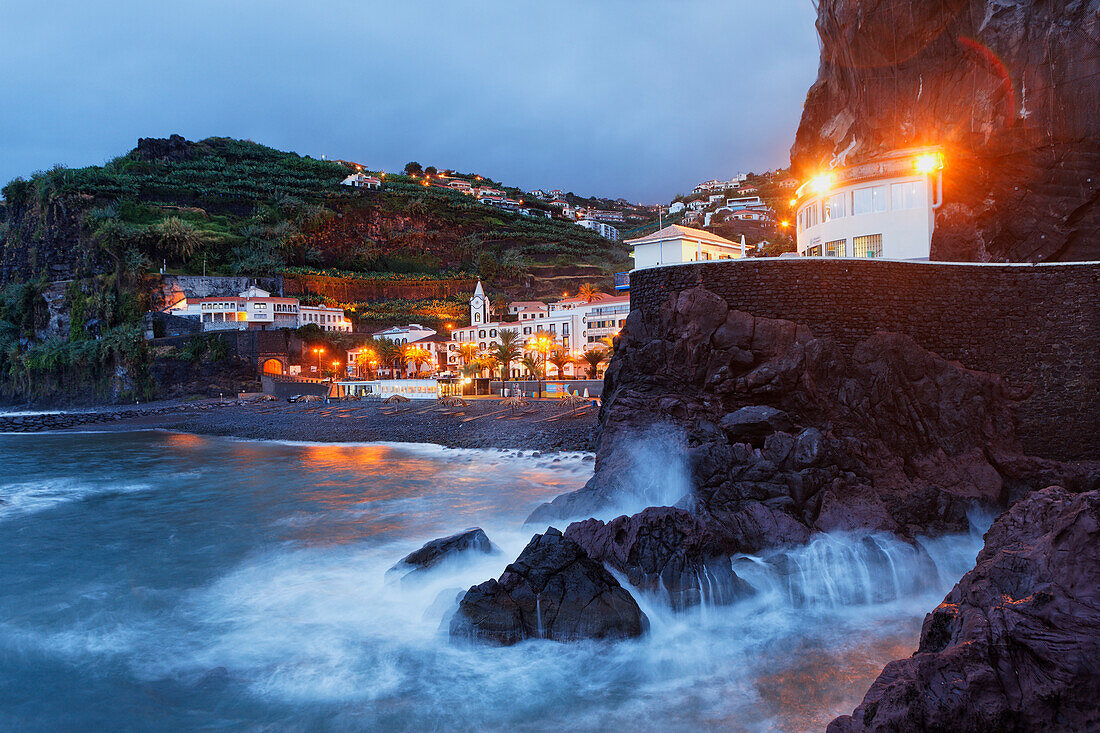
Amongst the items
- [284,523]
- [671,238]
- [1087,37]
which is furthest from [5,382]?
[1087,37]

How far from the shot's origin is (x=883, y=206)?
18.9 metres

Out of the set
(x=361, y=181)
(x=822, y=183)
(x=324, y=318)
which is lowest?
(x=324, y=318)

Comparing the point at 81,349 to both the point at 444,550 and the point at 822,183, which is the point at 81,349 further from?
the point at 822,183

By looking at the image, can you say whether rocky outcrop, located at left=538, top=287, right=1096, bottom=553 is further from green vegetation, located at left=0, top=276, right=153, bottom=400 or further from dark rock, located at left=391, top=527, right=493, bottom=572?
green vegetation, located at left=0, top=276, right=153, bottom=400

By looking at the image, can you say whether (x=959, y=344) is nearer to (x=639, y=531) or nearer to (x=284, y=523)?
(x=639, y=531)

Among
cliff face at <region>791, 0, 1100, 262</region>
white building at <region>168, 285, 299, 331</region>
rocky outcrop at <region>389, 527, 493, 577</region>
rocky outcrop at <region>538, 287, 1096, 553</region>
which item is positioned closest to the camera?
rocky outcrop at <region>389, 527, 493, 577</region>

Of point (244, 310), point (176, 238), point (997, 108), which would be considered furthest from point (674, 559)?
point (176, 238)

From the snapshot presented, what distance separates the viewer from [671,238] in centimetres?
2098

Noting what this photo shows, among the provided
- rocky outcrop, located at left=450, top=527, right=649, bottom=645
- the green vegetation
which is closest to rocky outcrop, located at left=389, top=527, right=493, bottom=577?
rocky outcrop, located at left=450, top=527, right=649, bottom=645

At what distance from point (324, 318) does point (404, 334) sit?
8.89 meters

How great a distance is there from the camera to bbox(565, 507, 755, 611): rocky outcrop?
902 cm

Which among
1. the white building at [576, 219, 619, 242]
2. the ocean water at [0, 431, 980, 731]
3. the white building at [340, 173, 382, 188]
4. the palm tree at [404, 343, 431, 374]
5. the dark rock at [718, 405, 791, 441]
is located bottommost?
the ocean water at [0, 431, 980, 731]

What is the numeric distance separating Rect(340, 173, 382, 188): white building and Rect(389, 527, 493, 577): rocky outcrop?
8599 centimetres

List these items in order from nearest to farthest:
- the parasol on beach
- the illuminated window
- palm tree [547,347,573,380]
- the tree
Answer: the illuminated window < the parasol on beach < palm tree [547,347,573,380] < the tree
